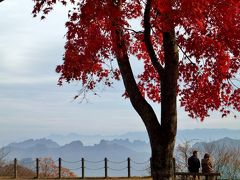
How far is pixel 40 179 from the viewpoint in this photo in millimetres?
36844

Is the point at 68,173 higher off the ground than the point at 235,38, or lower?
lower

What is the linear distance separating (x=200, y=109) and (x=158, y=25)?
5.86 meters

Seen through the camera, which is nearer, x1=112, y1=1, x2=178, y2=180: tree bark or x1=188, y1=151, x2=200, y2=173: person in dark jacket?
x1=112, y1=1, x2=178, y2=180: tree bark

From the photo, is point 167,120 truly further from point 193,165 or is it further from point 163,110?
point 193,165

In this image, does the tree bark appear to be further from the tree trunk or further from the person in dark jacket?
the person in dark jacket

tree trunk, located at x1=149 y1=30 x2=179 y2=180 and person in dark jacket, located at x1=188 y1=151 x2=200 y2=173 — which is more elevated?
tree trunk, located at x1=149 y1=30 x2=179 y2=180

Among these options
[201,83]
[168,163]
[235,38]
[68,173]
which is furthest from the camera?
[68,173]

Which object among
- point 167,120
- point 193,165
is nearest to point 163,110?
point 167,120

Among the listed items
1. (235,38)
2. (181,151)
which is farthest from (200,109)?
(181,151)

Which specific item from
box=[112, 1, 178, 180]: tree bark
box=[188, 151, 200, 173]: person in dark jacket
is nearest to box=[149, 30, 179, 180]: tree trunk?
box=[112, 1, 178, 180]: tree bark

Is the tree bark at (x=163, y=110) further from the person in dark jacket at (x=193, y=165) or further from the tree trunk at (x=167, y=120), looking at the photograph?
the person in dark jacket at (x=193, y=165)

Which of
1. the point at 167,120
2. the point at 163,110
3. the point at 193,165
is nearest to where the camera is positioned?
the point at 167,120

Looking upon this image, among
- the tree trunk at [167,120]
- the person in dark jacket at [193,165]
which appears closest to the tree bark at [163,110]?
the tree trunk at [167,120]

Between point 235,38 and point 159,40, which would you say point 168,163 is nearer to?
point 235,38
